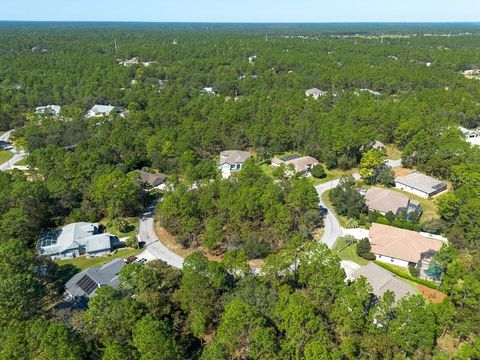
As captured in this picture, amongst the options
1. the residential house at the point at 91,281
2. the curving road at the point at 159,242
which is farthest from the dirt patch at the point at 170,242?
the residential house at the point at 91,281

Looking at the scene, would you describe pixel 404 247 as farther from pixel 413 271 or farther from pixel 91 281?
pixel 91 281

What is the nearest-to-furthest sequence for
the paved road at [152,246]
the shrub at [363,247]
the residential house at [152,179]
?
1. the shrub at [363,247]
2. the paved road at [152,246]
3. the residential house at [152,179]

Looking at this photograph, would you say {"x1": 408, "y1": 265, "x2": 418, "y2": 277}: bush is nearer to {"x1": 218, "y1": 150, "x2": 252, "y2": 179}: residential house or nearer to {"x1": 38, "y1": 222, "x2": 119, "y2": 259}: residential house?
{"x1": 38, "y1": 222, "x2": 119, "y2": 259}: residential house

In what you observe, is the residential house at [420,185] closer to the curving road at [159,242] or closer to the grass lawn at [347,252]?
the curving road at [159,242]

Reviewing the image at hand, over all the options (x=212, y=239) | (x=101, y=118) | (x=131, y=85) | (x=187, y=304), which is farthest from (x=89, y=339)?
(x=131, y=85)

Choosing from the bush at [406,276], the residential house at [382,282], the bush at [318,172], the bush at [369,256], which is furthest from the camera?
the bush at [318,172]

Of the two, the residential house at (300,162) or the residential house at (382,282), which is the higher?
the residential house at (382,282)

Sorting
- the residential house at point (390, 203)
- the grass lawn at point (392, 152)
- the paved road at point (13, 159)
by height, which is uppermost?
the residential house at point (390, 203)

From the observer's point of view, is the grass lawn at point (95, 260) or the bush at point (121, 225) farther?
the bush at point (121, 225)

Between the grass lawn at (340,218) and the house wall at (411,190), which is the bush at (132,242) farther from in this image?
the house wall at (411,190)
